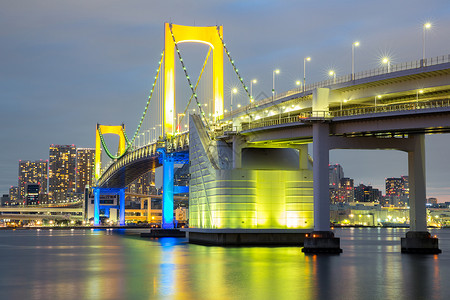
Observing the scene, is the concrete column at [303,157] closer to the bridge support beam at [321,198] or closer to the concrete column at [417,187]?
the concrete column at [417,187]

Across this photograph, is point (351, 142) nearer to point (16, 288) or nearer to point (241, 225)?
point (241, 225)

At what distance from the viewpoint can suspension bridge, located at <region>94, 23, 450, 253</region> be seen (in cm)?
4706

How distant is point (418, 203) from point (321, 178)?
8010 mm

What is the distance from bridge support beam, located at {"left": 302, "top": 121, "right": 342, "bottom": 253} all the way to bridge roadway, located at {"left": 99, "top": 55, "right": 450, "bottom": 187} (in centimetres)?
114

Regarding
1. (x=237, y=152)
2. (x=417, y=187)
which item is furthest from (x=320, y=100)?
(x=237, y=152)

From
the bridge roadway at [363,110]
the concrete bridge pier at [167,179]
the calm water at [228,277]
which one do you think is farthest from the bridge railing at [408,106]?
the concrete bridge pier at [167,179]

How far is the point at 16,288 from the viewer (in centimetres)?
3325

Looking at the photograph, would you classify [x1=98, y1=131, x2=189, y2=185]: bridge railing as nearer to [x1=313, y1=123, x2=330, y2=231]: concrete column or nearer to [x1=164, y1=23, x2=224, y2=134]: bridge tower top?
[x1=164, y1=23, x2=224, y2=134]: bridge tower top

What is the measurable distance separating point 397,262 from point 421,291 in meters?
17.1

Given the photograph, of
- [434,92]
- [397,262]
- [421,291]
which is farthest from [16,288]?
[434,92]

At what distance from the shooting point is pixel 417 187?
51.9m

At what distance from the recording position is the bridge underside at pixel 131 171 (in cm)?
11129

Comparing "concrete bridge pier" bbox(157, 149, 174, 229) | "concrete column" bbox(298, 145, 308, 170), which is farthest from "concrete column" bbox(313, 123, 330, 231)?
"concrete bridge pier" bbox(157, 149, 174, 229)

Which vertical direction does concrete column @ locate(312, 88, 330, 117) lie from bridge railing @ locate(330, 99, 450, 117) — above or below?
above
